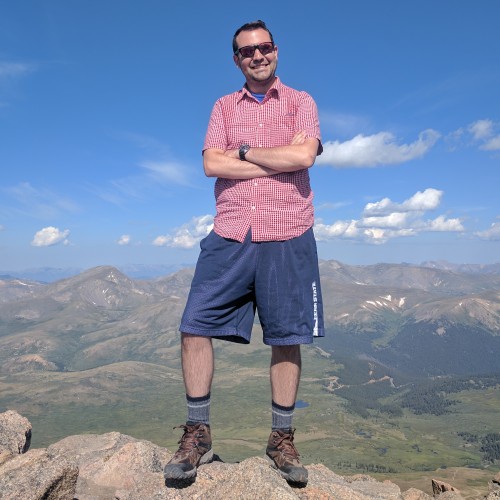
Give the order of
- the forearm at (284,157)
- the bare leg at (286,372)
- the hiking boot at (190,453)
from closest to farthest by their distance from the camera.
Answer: the hiking boot at (190,453), the forearm at (284,157), the bare leg at (286,372)

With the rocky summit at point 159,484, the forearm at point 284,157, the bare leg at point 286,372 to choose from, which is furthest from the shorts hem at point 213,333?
the forearm at point 284,157

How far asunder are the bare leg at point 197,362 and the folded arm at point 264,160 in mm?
3261

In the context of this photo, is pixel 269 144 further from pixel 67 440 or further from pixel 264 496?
pixel 67 440

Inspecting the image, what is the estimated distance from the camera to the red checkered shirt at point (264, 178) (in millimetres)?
8438

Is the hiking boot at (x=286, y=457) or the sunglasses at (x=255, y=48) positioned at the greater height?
the sunglasses at (x=255, y=48)

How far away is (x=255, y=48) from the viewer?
29.3 feet

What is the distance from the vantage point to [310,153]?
27.5ft

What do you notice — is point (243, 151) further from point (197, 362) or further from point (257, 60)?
point (197, 362)

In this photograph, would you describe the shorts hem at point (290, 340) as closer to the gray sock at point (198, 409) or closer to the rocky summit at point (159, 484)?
the gray sock at point (198, 409)

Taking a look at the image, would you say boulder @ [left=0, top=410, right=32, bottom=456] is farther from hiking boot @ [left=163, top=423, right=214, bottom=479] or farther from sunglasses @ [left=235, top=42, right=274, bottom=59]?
sunglasses @ [left=235, top=42, right=274, bottom=59]

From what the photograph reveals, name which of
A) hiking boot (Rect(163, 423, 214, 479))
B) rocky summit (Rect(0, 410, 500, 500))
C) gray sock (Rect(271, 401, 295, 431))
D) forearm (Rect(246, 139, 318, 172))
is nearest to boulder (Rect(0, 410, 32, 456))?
rocky summit (Rect(0, 410, 500, 500))

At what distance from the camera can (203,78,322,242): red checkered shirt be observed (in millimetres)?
8438

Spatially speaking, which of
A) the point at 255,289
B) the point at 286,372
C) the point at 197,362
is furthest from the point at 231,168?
the point at 286,372

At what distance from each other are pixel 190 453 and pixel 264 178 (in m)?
5.42
